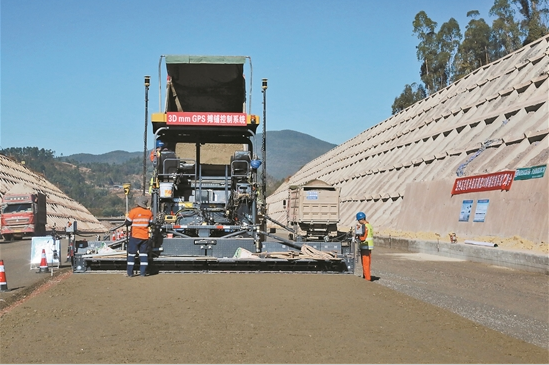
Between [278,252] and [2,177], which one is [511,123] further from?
[2,177]

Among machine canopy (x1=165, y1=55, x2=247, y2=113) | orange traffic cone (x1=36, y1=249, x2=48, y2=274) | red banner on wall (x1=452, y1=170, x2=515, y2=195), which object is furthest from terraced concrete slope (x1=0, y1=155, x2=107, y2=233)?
machine canopy (x1=165, y1=55, x2=247, y2=113)

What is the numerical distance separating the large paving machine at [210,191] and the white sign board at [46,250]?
2.63m

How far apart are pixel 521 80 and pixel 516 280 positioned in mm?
20479

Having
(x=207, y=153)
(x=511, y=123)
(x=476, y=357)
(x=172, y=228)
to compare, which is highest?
Answer: (x=511, y=123)

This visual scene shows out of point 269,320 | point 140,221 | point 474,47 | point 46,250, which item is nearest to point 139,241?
point 140,221

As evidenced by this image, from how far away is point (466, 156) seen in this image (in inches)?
1234

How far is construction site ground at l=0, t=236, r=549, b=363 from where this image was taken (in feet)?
22.9

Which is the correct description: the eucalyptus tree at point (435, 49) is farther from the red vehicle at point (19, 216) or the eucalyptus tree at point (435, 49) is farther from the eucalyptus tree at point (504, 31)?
the red vehicle at point (19, 216)

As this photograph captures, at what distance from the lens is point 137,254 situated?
13.9 meters

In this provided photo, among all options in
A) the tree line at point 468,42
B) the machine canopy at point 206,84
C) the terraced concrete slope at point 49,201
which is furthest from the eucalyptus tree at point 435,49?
the machine canopy at point 206,84

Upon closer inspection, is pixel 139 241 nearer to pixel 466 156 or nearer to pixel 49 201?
pixel 466 156

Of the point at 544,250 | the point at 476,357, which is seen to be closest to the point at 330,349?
the point at 476,357

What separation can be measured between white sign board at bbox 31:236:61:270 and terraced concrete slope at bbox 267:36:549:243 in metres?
12.7

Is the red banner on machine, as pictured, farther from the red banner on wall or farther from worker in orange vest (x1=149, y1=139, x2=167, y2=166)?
the red banner on wall
